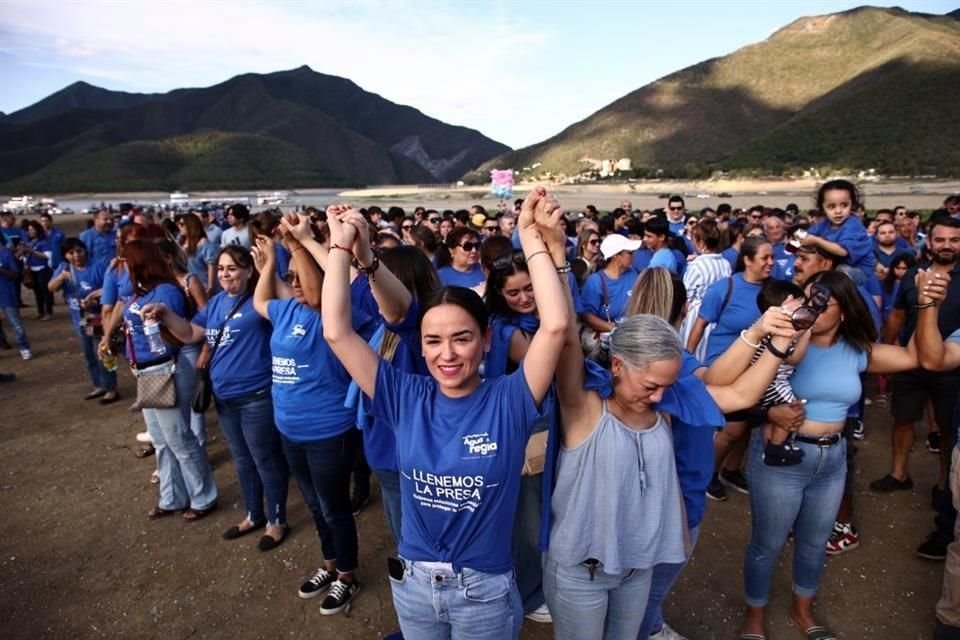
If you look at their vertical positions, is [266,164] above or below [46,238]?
above

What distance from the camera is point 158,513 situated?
4.72m

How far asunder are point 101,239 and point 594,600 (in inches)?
429

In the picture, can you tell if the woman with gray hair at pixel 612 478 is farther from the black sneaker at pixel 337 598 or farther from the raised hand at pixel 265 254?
the raised hand at pixel 265 254

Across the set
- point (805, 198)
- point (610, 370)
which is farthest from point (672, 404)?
point (805, 198)

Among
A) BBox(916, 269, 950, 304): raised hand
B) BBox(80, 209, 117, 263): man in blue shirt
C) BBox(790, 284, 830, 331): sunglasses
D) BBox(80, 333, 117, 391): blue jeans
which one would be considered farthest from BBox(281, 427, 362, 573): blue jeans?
BBox(80, 209, 117, 263): man in blue shirt

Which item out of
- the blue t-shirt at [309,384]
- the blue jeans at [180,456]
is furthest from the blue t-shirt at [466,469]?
the blue jeans at [180,456]

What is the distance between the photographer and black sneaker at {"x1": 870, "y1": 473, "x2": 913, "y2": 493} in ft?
15.5

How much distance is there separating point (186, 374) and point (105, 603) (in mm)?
1664

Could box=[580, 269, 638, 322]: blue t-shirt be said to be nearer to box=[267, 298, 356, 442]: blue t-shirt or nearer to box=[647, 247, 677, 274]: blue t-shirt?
box=[647, 247, 677, 274]: blue t-shirt

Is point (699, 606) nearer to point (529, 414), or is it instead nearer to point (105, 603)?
point (529, 414)

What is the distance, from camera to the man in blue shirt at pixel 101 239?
9.70m

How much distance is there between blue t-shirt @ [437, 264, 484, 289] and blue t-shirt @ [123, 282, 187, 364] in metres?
2.24

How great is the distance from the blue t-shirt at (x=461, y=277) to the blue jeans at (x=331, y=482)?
86.2 inches

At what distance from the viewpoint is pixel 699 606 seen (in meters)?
3.53
